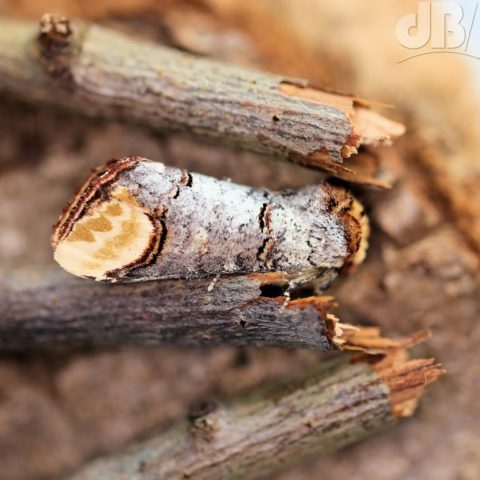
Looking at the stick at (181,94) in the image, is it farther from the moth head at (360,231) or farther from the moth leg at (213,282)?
the moth leg at (213,282)

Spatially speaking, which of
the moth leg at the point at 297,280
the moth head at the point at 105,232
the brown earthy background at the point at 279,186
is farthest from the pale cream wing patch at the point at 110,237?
the brown earthy background at the point at 279,186

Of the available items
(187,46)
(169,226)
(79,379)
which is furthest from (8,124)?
(169,226)

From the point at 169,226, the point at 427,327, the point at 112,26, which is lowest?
the point at 427,327

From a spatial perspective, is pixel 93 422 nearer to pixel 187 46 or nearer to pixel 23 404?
pixel 23 404

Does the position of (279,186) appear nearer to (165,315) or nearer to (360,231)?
(360,231)

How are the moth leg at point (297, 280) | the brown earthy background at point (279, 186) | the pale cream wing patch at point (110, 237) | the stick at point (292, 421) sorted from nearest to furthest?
the pale cream wing patch at point (110, 237)
the moth leg at point (297, 280)
the stick at point (292, 421)
the brown earthy background at point (279, 186)

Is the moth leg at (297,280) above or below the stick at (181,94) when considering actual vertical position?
below

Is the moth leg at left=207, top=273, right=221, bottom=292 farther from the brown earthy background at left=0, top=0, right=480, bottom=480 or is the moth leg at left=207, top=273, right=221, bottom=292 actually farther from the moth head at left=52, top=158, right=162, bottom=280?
the brown earthy background at left=0, top=0, right=480, bottom=480
